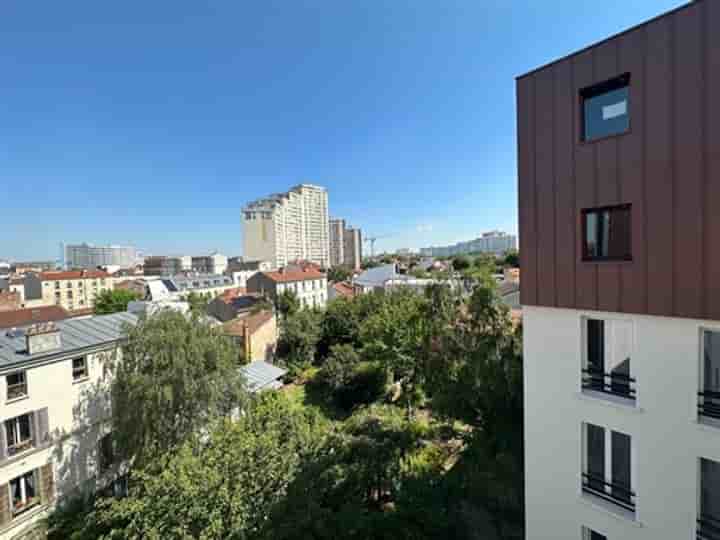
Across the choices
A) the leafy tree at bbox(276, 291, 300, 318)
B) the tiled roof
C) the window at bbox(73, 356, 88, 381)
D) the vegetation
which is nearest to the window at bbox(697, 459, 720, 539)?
the vegetation

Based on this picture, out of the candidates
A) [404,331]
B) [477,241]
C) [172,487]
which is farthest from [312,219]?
[172,487]

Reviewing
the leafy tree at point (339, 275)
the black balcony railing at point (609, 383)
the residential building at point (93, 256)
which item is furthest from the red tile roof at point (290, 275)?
the residential building at point (93, 256)

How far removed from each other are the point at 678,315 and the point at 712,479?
7.99 ft

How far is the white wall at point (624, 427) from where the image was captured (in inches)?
196

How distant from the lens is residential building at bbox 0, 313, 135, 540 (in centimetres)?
1101

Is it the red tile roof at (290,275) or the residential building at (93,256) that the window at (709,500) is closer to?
the red tile roof at (290,275)

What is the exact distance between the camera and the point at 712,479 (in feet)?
16.3

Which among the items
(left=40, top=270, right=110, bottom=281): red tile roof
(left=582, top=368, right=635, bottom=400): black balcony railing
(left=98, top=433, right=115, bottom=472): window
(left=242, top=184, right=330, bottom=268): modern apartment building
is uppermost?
(left=242, top=184, right=330, bottom=268): modern apartment building

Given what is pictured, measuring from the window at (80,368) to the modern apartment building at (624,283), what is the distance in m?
15.2

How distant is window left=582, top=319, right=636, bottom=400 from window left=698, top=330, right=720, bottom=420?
0.79 metres

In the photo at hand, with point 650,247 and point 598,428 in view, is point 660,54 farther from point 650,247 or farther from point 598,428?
point 598,428

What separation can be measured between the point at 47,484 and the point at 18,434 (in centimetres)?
204

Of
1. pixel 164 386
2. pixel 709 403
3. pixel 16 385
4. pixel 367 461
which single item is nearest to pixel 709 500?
pixel 709 403

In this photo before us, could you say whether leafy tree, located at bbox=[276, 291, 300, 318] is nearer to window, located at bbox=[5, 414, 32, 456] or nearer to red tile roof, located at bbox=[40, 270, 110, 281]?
window, located at bbox=[5, 414, 32, 456]
